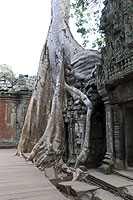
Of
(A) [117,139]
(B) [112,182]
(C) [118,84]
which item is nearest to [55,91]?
(C) [118,84]

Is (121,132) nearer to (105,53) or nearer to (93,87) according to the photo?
(93,87)

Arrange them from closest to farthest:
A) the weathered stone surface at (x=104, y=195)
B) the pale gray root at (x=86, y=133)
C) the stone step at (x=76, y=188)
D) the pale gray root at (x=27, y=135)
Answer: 1. the weathered stone surface at (x=104, y=195)
2. the stone step at (x=76, y=188)
3. the pale gray root at (x=86, y=133)
4. the pale gray root at (x=27, y=135)

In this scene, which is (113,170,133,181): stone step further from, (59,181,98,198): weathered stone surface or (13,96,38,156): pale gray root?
(13,96,38,156): pale gray root

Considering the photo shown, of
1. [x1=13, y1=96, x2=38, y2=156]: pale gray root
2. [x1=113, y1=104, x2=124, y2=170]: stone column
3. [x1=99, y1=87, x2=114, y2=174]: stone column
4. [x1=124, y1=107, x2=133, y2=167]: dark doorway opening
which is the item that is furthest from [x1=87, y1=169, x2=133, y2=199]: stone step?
[x1=13, y1=96, x2=38, y2=156]: pale gray root

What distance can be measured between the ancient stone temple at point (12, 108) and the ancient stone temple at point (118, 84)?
16.7 feet

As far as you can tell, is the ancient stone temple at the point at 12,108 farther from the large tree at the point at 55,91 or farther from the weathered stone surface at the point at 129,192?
the weathered stone surface at the point at 129,192

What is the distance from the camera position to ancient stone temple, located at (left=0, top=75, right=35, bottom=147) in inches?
344

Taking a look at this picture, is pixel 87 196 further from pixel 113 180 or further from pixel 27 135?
pixel 27 135

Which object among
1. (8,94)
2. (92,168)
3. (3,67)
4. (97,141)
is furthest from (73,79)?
(3,67)

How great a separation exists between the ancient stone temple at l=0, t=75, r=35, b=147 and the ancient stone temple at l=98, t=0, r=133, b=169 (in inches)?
201

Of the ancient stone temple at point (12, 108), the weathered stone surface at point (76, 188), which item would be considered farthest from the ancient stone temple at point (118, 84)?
the ancient stone temple at point (12, 108)

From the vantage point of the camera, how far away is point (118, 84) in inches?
173

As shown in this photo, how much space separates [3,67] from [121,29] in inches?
788

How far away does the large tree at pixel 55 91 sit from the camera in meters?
5.19
